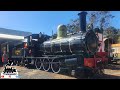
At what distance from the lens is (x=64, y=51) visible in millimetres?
10398

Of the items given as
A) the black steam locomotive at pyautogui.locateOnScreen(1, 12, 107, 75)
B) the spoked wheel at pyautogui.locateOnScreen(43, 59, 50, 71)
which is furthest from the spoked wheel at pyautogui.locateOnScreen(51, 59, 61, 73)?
the spoked wheel at pyautogui.locateOnScreen(43, 59, 50, 71)

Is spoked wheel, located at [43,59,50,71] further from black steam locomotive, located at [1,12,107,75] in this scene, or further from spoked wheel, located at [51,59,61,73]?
Answer: spoked wheel, located at [51,59,61,73]

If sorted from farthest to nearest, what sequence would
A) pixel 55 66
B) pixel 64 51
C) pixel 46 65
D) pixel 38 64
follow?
1. pixel 38 64
2. pixel 46 65
3. pixel 55 66
4. pixel 64 51

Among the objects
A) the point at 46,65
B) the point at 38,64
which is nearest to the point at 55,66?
the point at 46,65

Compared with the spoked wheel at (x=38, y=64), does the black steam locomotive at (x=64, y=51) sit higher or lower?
higher

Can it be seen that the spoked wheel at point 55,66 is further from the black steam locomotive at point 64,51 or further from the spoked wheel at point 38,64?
the spoked wheel at point 38,64

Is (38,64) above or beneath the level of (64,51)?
beneath

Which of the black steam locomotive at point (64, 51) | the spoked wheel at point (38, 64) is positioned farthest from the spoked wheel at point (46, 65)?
the spoked wheel at point (38, 64)

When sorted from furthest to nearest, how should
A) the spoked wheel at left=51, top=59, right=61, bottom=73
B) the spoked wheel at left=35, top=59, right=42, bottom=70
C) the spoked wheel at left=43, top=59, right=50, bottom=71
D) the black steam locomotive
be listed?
the spoked wheel at left=35, top=59, right=42, bottom=70 → the spoked wheel at left=43, top=59, right=50, bottom=71 → the spoked wheel at left=51, top=59, right=61, bottom=73 → the black steam locomotive

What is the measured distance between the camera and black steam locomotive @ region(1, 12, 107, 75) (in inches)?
373

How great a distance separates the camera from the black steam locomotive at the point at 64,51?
9.47m

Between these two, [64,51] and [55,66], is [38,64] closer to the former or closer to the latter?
[55,66]
